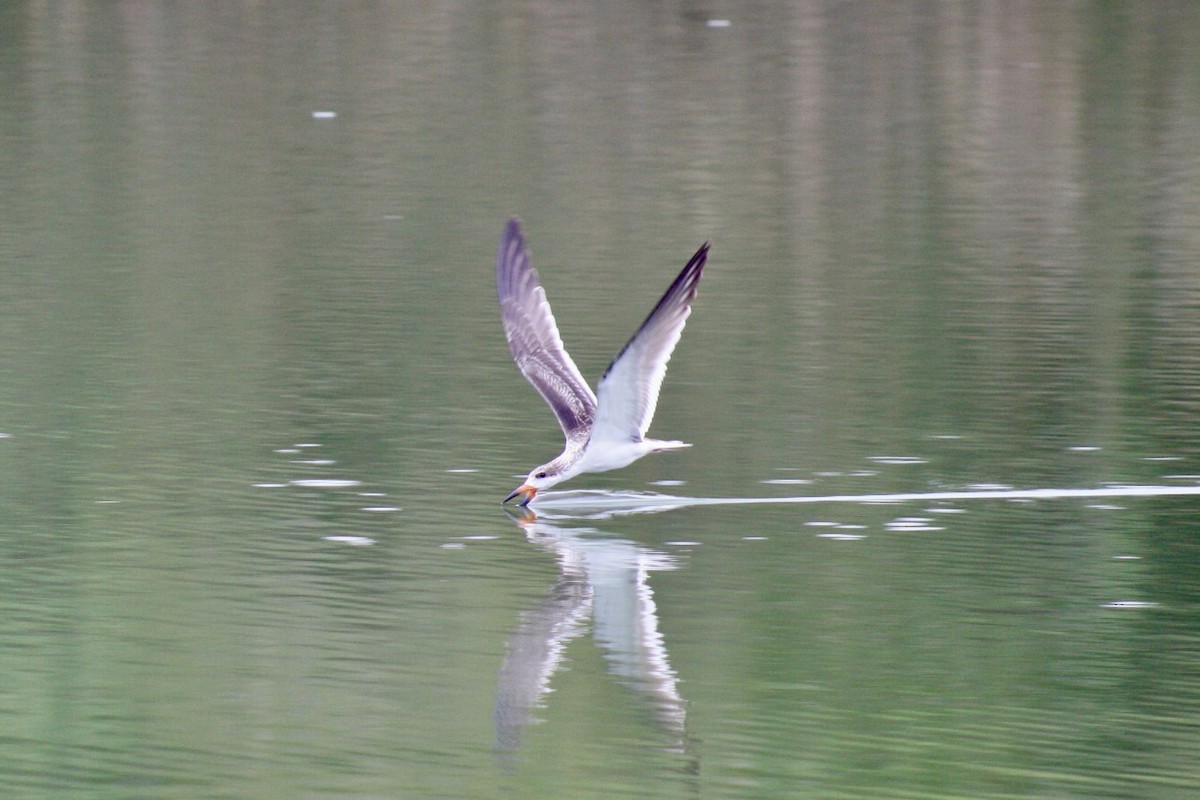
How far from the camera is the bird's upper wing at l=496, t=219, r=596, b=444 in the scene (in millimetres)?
10867

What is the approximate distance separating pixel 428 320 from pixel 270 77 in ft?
43.3

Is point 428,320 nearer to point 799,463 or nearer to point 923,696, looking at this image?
point 799,463

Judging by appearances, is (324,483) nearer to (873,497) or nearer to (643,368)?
(643,368)

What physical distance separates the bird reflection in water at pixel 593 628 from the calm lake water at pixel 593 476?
27 mm

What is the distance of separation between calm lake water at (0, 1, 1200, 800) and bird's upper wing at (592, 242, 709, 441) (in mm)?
554

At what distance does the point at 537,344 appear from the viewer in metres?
11.3

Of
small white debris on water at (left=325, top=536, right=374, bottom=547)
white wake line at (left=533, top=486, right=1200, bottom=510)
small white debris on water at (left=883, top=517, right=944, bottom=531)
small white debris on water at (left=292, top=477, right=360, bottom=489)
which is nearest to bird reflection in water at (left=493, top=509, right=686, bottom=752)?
white wake line at (left=533, top=486, right=1200, bottom=510)

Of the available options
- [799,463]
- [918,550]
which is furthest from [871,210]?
[918,550]

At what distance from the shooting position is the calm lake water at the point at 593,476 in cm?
769

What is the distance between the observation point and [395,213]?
19.2 metres

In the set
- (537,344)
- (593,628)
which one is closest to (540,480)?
(537,344)

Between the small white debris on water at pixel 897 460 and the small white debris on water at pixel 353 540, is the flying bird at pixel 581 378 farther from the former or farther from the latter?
the small white debris on water at pixel 897 460

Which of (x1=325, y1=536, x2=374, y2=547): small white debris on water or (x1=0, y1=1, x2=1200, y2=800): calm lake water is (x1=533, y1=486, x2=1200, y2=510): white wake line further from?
(x1=325, y1=536, x2=374, y2=547): small white debris on water

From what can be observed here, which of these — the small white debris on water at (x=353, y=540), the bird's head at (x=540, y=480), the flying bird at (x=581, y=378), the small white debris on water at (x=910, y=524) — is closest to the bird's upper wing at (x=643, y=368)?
the flying bird at (x=581, y=378)
